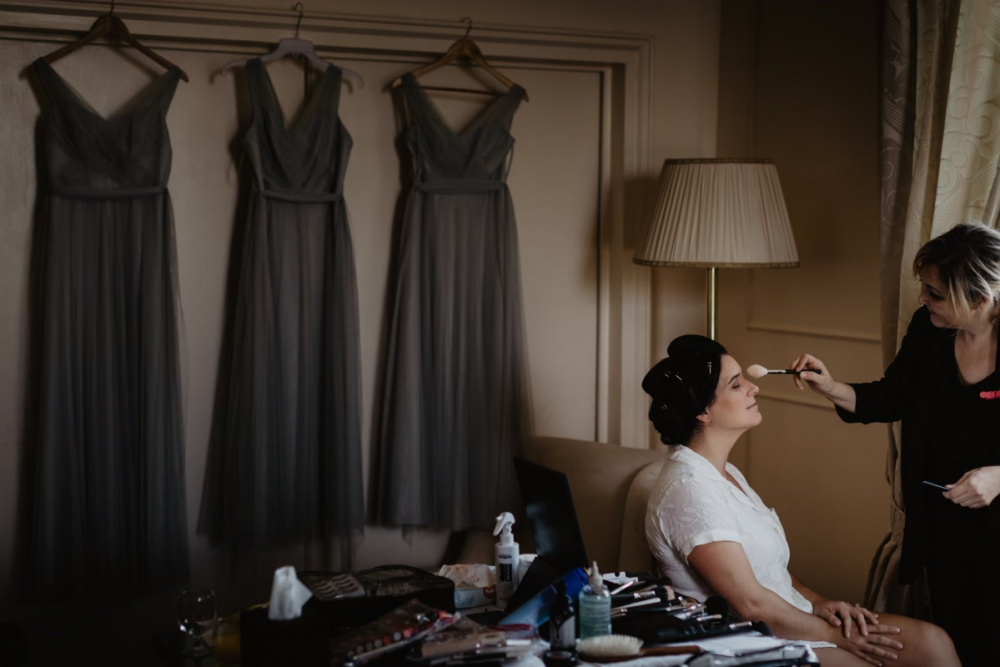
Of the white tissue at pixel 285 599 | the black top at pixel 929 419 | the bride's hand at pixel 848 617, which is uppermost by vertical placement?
the black top at pixel 929 419

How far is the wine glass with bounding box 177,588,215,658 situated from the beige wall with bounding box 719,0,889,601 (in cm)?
199

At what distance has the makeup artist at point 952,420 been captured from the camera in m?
2.16

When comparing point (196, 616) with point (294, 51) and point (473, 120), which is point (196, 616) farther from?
point (473, 120)

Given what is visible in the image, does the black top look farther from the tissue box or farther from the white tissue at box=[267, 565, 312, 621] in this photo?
the white tissue at box=[267, 565, 312, 621]

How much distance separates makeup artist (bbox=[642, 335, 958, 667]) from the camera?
2.15m

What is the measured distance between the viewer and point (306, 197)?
3076 mm

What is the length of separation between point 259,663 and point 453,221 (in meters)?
1.85

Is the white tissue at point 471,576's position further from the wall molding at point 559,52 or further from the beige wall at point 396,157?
the wall molding at point 559,52

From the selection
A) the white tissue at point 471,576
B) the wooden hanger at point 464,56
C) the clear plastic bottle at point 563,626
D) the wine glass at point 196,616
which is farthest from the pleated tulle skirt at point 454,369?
the clear plastic bottle at point 563,626

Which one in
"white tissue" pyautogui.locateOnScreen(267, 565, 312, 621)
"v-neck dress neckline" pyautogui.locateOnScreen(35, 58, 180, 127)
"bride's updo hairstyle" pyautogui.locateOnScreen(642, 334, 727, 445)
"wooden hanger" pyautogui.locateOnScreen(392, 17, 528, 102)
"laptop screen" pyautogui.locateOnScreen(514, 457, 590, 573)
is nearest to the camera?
"white tissue" pyautogui.locateOnScreen(267, 565, 312, 621)

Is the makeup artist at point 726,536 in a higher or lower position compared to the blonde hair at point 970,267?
lower

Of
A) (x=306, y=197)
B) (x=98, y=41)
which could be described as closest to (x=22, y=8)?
(x=98, y=41)

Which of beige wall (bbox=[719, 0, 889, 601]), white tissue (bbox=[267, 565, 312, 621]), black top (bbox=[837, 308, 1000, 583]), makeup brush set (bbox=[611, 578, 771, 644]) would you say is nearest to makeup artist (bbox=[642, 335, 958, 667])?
makeup brush set (bbox=[611, 578, 771, 644])

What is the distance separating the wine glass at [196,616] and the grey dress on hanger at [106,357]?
3.62 feet
